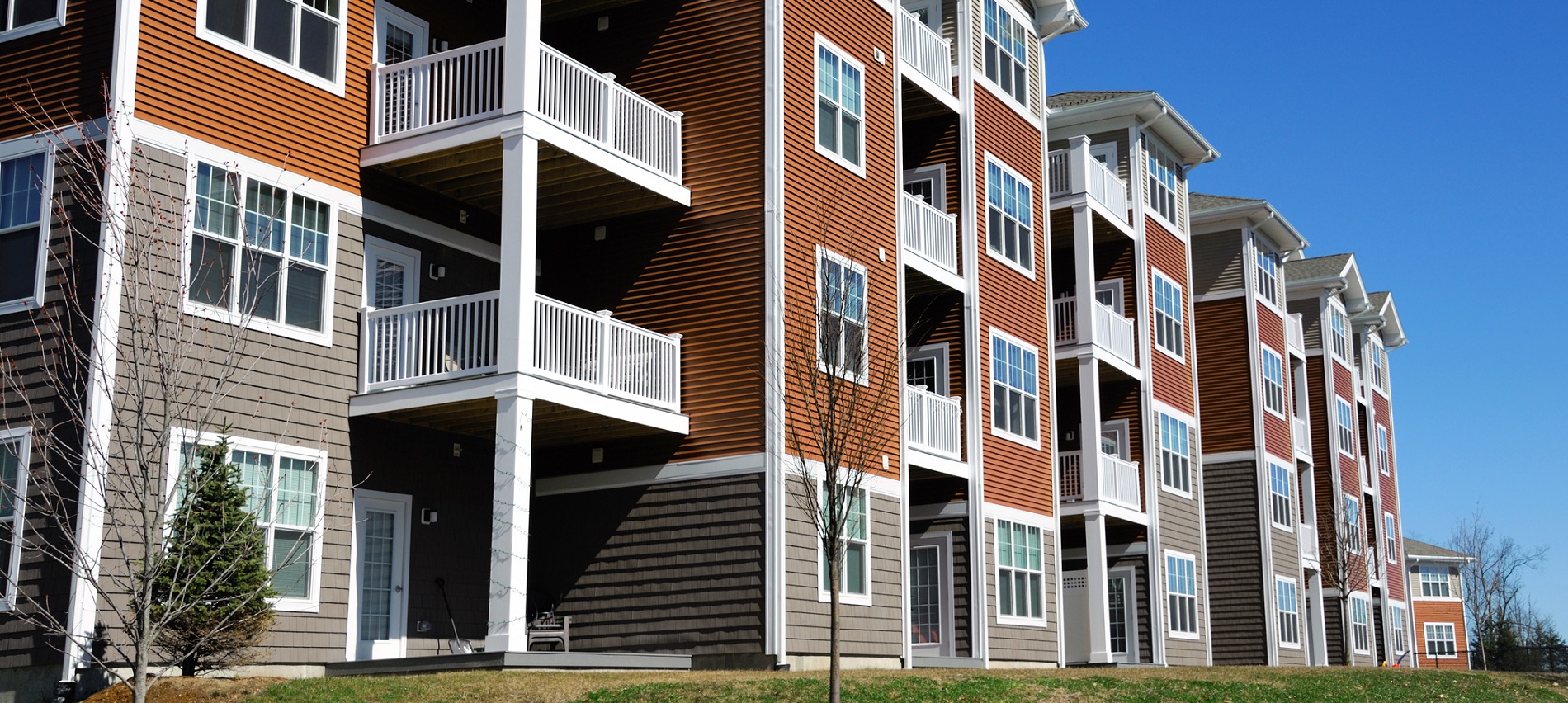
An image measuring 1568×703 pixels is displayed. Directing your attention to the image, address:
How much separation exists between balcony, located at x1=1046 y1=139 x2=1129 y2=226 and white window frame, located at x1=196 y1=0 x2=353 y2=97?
54.0 feet

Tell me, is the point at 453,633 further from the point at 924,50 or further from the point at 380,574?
the point at 924,50

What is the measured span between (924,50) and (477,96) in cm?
1037

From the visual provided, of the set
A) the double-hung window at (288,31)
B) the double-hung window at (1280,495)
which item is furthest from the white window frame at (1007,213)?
the double-hung window at (1280,495)

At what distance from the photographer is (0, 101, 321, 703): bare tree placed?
1655 cm

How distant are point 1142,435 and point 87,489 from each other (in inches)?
984

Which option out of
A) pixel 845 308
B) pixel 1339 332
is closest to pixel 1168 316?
pixel 1339 332

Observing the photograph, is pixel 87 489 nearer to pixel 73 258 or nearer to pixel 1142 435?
pixel 73 258

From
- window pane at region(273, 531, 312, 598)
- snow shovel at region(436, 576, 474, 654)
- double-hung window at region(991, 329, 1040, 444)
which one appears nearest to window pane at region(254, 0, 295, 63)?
window pane at region(273, 531, 312, 598)

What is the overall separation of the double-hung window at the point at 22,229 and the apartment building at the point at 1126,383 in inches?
833

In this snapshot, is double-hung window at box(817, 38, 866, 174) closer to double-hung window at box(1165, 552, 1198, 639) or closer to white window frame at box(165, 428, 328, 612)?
white window frame at box(165, 428, 328, 612)

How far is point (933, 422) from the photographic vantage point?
26.6m

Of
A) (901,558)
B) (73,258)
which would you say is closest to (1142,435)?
(901,558)

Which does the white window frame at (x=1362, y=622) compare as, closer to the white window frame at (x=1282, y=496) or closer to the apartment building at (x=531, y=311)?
the white window frame at (x=1282, y=496)

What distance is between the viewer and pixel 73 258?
1767cm
